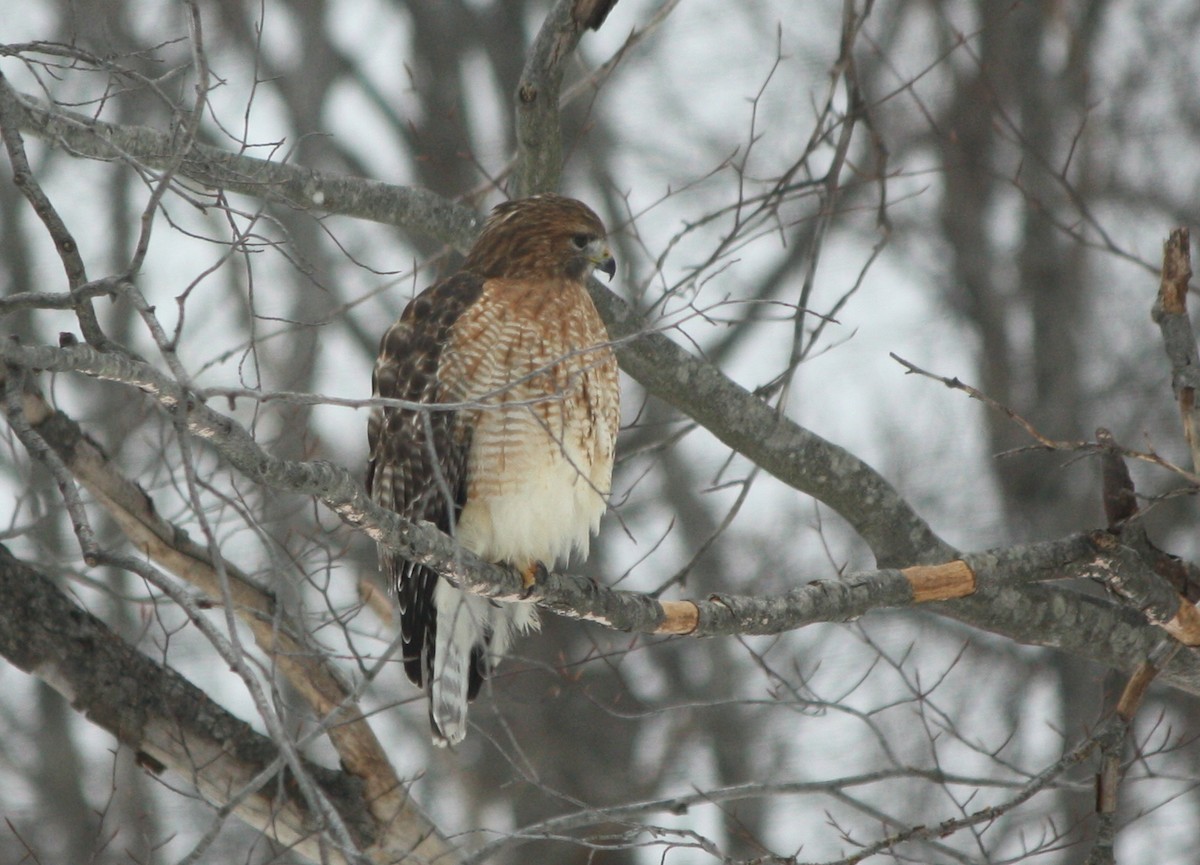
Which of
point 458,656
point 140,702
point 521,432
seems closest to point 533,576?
point 521,432

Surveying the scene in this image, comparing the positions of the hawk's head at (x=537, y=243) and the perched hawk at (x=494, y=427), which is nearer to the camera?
the perched hawk at (x=494, y=427)

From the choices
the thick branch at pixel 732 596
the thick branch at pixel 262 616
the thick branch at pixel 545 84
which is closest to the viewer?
the thick branch at pixel 732 596

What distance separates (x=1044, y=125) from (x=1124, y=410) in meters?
2.28

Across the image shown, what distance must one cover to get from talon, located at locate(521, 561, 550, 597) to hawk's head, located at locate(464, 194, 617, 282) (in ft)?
3.26

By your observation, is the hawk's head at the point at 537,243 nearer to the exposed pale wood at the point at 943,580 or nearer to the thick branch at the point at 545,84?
the thick branch at the point at 545,84

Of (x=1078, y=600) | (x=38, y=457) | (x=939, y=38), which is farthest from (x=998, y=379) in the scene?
(x=38, y=457)

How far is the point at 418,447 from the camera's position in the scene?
14.8ft

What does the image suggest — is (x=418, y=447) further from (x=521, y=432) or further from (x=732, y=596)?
(x=732, y=596)

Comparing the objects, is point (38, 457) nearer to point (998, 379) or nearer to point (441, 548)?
point (441, 548)

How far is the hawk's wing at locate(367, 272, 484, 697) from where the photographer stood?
14.4ft

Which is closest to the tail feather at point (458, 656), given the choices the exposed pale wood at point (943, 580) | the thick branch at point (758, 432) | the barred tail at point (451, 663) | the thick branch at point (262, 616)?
the barred tail at point (451, 663)

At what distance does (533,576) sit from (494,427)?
47 cm

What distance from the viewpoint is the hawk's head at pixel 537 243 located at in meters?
4.71

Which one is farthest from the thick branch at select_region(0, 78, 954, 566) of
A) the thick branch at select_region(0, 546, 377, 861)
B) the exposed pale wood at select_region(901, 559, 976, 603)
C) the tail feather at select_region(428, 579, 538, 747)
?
the thick branch at select_region(0, 546, 377, 861)
